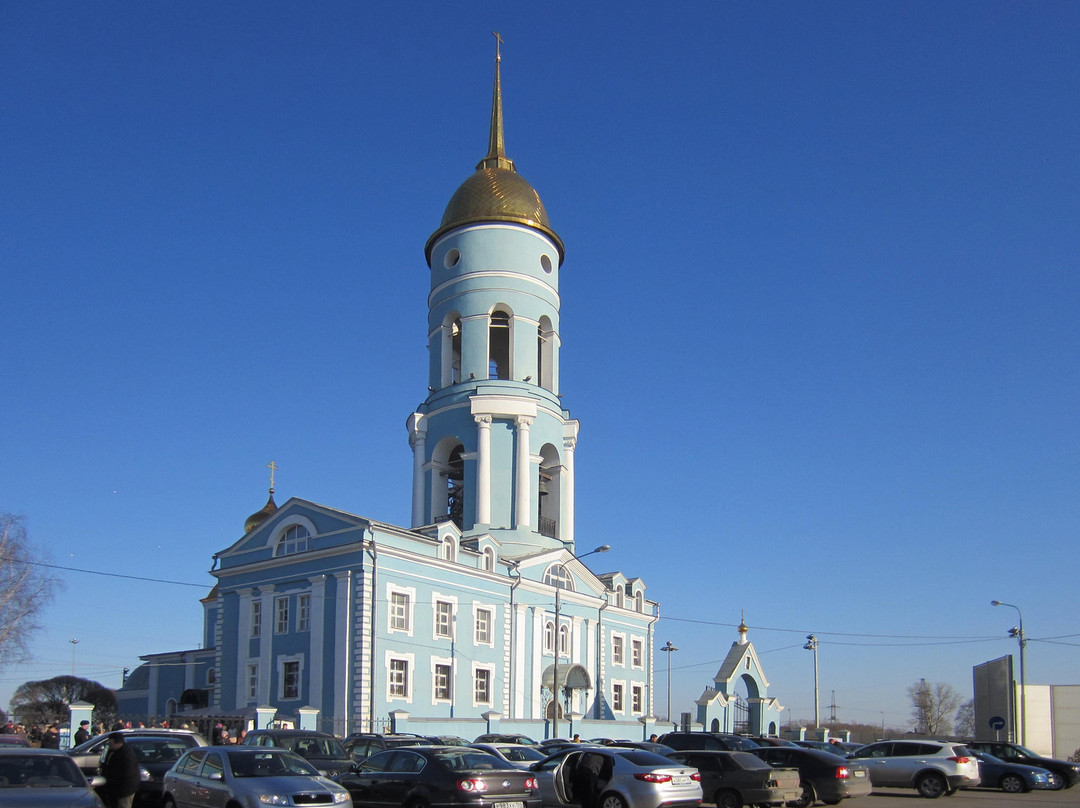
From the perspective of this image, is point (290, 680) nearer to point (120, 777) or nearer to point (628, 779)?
point (628, 779)

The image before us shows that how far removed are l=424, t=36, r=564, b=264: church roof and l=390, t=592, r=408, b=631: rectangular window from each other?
1987cm

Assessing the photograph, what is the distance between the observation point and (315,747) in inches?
821

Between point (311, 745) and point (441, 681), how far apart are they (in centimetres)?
1888

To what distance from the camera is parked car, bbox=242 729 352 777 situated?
2022 centimetres

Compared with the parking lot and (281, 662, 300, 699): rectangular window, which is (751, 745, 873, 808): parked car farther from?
(281, 662, 300, 699): rectangular window

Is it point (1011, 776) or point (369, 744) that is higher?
point (369, 744)

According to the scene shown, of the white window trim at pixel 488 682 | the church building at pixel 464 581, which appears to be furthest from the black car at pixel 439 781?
the white window trim at pixel 488 682

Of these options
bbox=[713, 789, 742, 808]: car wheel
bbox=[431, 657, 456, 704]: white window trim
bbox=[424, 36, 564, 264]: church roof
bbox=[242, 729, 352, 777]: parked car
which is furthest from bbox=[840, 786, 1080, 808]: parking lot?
bbox=[424, 36, 564, 264]: church roof

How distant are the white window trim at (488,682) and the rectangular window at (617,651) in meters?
9.40

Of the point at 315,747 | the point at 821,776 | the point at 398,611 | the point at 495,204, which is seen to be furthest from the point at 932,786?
the point at 495,204

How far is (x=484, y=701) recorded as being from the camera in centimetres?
4112

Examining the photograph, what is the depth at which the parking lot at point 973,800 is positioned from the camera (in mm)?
22391

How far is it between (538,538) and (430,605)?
7947 mm

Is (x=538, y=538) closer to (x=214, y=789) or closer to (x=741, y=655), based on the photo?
(x=741, y=655)
